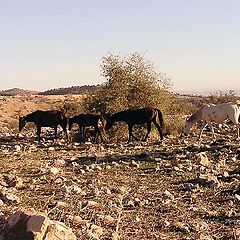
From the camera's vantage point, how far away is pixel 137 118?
22.5 metres

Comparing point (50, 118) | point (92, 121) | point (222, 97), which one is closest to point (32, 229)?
point (92, 121)

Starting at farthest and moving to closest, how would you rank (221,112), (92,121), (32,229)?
1. (221,112)
2. (92,121)
3. (32,229)

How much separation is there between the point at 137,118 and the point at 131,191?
38.5 ft

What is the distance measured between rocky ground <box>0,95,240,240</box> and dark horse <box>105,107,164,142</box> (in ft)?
14.0

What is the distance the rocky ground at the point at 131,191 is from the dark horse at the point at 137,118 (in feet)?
14.0

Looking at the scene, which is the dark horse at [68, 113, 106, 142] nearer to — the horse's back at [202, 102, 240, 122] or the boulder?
the horse's back at [202, 102, 240, 122]

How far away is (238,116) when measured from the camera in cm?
2362

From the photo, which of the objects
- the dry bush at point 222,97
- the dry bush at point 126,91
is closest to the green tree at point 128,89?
the dry bush at point 126,91

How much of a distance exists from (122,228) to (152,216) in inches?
39.2

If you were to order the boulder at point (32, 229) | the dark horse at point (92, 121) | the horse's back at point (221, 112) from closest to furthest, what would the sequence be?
1. the boulder at point (32, 229)
2. the dark horse at point (92, 121)
3. the horse's back at point (221, 112)

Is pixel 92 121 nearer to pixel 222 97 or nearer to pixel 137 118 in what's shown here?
pixel 137 118

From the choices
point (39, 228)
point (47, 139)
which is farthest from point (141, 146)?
point (39, 228)

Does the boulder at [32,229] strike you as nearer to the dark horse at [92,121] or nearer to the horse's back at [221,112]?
the dark horse at [92,121]

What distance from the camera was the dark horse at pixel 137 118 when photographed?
73.5 feet
